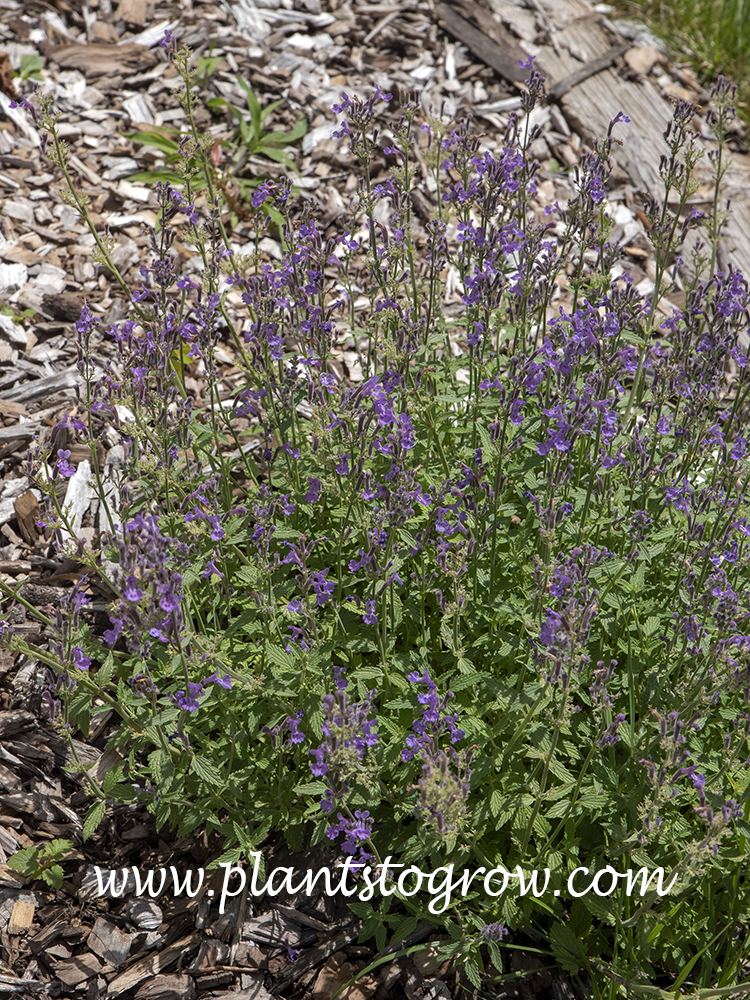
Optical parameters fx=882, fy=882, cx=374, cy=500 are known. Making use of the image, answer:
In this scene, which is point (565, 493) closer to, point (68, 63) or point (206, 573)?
point (206, 573)

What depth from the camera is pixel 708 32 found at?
1177 cm

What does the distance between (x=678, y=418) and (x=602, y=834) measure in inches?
92.7

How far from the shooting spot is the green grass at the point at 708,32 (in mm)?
11445

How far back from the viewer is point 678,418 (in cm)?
503

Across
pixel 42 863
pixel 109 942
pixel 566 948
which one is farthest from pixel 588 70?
pixel 109 942

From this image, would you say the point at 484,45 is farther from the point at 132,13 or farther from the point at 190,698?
the point at 190,698

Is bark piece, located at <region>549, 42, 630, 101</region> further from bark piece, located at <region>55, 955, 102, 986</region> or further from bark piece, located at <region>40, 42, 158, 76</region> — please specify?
bark piece, located at <region>55, 955, 102, 986</region>

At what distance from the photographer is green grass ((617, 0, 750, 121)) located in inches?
451

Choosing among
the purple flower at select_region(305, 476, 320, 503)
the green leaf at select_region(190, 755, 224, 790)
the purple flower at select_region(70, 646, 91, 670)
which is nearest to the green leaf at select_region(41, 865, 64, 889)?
the green leaf at select_region(190, 755, 224, 790)

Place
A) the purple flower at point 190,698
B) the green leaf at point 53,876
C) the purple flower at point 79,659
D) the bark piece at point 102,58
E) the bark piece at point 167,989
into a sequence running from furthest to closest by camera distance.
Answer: the bark piece at point 102,58
the green leaf at point 53,876
the bark piece at point 167,989
the purple flower at point 79,659
the purple flower at point 190,698

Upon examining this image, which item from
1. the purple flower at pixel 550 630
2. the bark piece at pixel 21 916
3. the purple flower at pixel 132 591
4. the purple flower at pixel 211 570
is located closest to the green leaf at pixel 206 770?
the purple flower at pixel 211 570

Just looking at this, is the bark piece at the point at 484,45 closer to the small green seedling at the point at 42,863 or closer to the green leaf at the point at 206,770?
the green leaf at the point at 206,770

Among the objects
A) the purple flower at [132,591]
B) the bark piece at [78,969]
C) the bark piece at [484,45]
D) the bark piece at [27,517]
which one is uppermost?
the bark piece at [484,45]

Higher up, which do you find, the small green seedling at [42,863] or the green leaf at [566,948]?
the green leaf at [566,948]
